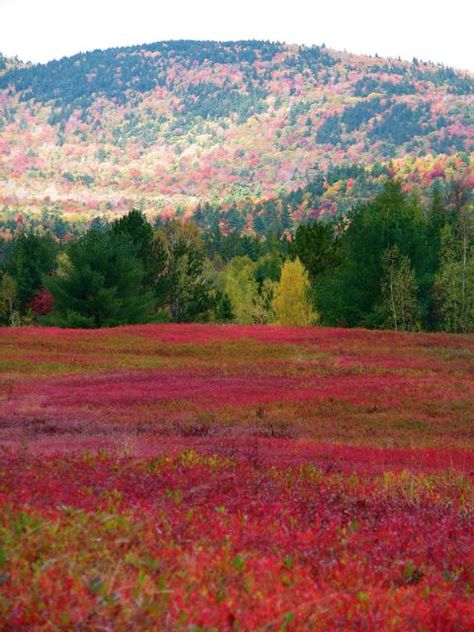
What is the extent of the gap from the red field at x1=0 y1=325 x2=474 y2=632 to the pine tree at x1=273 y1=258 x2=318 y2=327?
51726 mm

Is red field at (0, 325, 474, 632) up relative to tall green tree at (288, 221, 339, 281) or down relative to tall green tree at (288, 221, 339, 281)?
down

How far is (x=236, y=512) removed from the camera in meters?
9.59

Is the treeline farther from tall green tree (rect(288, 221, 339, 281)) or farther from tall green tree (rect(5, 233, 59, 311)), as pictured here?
tall green tree (rect(5, 233, 59, 311))

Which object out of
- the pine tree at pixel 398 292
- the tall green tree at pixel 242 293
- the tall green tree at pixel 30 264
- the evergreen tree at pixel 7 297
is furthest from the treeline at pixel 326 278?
the tall green tree at pixel 242 293

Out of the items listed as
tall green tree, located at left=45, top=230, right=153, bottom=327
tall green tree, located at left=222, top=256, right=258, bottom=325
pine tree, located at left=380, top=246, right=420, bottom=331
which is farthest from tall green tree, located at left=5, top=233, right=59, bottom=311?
pine tree, located at left=380, top=246, right=420, bottom=331

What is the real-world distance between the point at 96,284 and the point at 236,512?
57923 mm

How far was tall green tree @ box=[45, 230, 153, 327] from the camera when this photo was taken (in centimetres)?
6588

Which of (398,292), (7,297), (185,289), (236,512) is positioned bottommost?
(398,292)

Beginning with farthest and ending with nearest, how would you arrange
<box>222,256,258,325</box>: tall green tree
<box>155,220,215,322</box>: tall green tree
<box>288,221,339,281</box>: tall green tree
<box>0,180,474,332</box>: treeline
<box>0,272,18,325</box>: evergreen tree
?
<box>222,256,258,325</box>: tall green tree < <box>0,272,18,325</box>: evergreen tree < <box>155,220,215,322</box>: tall green tree < <box>288,221,339,281</box>: tall green tree < <box>0,180,474,332</box>: treeline

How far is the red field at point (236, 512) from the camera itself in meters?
6.01

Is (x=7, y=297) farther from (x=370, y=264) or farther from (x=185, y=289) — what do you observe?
(x=370, y=264)

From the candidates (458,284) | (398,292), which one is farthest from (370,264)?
(458,284)

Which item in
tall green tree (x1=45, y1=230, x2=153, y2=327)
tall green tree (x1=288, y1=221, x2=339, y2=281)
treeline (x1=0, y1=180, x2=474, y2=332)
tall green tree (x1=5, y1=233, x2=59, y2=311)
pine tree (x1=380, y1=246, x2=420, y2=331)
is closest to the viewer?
pine tree (x1=380, y1=246, x2=420, y2=331)

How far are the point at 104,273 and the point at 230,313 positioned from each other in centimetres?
4008
